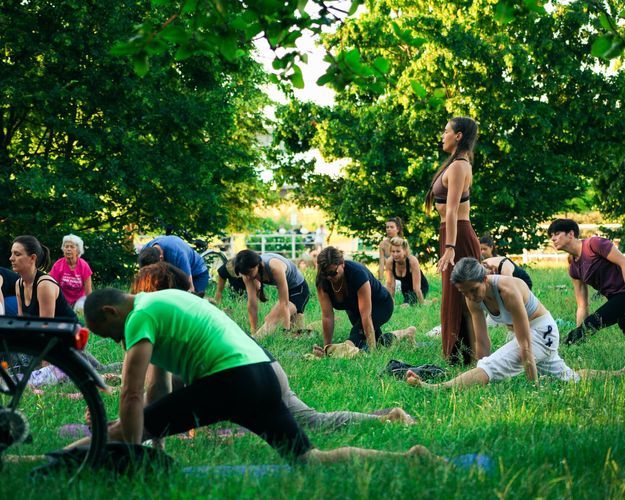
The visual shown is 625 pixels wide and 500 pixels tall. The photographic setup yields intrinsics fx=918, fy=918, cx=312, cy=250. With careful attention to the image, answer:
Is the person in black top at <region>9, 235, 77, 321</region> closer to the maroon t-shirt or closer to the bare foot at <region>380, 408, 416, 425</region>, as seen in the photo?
the bare foot at <region>380, 408, 416, 425</region>

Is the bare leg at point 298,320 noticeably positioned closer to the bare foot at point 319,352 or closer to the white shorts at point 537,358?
the bare foot at point 319,352

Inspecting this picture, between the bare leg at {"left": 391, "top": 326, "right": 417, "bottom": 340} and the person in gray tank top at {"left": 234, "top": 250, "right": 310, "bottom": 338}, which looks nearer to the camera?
the person in gray tank top at {"left": 234, "top": 250, "right": 310, "bottom": 338}

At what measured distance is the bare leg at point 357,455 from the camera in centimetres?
489

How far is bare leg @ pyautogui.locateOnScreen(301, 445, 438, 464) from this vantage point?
192 inches

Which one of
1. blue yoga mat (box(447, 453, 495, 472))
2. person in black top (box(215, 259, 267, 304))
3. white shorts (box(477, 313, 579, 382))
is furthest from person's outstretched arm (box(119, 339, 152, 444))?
person in black top (box(215, 259, 267, 304))

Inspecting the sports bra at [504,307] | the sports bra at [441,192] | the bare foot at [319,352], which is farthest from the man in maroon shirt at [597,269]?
the bare foot at [319,352]

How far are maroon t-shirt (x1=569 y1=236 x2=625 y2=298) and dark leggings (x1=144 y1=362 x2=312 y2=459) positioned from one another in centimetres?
648

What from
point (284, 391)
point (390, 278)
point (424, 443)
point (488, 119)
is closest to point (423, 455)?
point (424, 443)

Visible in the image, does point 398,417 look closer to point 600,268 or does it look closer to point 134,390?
point 134,390

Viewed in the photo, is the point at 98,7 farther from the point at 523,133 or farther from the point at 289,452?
the point at 289,452

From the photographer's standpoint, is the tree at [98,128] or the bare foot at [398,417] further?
the tree at [98,128]

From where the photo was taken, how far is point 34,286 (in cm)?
884

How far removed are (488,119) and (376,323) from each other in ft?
62.8

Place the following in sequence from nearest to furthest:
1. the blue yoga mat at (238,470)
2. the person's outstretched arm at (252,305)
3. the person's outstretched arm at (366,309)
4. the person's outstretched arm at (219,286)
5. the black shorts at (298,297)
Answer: the blue yoga mat at (238,470) < the person's outstretched arm at (366,309) < the person's outstretched arm at (252,305) < the black shorts at (298,297) < the person's outstretched arm at (219,286)
